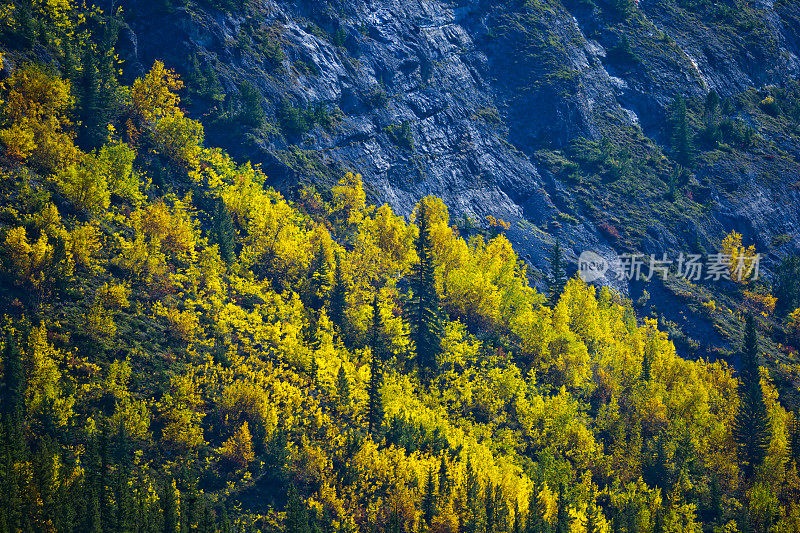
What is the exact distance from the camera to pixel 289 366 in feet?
252

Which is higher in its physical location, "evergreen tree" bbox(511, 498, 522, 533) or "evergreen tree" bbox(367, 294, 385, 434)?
"evergreen tree" bbox(511, 498, 522, 533)

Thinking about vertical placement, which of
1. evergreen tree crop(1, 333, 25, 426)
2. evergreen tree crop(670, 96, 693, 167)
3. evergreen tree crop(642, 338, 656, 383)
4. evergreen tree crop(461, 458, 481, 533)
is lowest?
evergreen tree crop(1, 333, 25, 426)

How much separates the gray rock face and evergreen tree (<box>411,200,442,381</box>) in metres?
16.5

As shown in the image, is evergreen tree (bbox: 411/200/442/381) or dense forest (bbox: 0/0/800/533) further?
evergreen tree (bbox: 411/200/442/381)

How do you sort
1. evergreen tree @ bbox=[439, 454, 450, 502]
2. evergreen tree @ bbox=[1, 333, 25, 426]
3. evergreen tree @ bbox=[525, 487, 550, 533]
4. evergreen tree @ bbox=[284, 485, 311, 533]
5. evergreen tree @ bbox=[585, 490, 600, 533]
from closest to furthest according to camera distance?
evergreen tree @ bbox=[1, 333, 25, 426] < evergreen tree @ bbox=[284, 485, 311, 533] < evergreen tree @ bbox=[525, 487, 550, 533] < evergreen tree @ bbox=[439, 454, 450, 502] < evergreen tree @ bbox=[585, 490, 600, 533]

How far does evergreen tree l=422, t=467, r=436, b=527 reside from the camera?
6869cm

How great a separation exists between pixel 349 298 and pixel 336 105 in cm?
3457

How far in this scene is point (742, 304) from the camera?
115 m

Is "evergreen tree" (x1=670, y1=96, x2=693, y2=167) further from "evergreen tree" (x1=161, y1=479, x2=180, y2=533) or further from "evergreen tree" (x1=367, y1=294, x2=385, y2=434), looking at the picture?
"evergreen tree" (x1=161, y1=479, x2=180, y2=533)

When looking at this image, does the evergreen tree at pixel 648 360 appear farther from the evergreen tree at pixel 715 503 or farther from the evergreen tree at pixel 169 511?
the evergreen tree at pixel 169 511

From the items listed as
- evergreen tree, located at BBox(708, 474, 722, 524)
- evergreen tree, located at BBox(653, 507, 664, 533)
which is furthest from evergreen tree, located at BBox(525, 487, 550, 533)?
evergreen tree, located at BBox(708, 474, 722, 524)

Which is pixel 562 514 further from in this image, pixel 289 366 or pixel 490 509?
pixel 289 366

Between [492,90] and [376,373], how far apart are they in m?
66.3

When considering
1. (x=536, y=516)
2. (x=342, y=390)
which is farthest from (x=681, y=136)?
(x=536, y=516)
